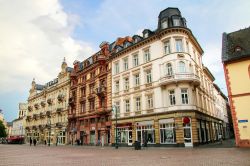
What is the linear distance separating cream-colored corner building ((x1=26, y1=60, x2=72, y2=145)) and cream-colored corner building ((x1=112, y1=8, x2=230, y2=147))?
2062 cm

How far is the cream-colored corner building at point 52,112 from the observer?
53.3 meters

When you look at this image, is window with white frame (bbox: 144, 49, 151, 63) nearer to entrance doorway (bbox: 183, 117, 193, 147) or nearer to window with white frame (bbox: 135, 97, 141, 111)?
window with white frame (bbox: 135, 97, 141, 111)

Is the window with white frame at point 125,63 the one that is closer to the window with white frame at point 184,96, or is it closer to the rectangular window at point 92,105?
the rectangular window at point 92,105

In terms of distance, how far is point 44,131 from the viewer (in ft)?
202

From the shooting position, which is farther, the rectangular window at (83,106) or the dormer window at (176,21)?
the rectangular window at (83,106)

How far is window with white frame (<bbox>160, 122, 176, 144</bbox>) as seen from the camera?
28.4 meters

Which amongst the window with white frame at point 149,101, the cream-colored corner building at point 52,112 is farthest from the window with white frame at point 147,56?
the cream-colored corner building at point 52,112

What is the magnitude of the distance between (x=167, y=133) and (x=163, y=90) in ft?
19.6

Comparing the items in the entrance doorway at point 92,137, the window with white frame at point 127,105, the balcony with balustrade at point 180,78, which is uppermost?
the balcony with balustrade at point 180,78

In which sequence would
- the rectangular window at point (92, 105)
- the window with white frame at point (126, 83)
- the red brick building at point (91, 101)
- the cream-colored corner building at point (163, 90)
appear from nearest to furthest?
the cream-colored corner building at point (163, 90)
the window with white frame at point (126, 83)
the red brick building at point (91, 101)
the rectangular window at point (92, 105)

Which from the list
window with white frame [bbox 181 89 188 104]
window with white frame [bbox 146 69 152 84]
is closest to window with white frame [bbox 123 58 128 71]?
window with white frame [bbox 146 69 152 84]

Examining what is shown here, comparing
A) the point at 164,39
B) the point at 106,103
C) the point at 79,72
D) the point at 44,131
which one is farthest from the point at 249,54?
the point at 44,131

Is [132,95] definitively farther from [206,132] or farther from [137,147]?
[206,132]

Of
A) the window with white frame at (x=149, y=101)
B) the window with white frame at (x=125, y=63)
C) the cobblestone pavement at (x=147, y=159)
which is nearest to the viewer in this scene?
the cobblestone pavement at (x=147, y=159)
